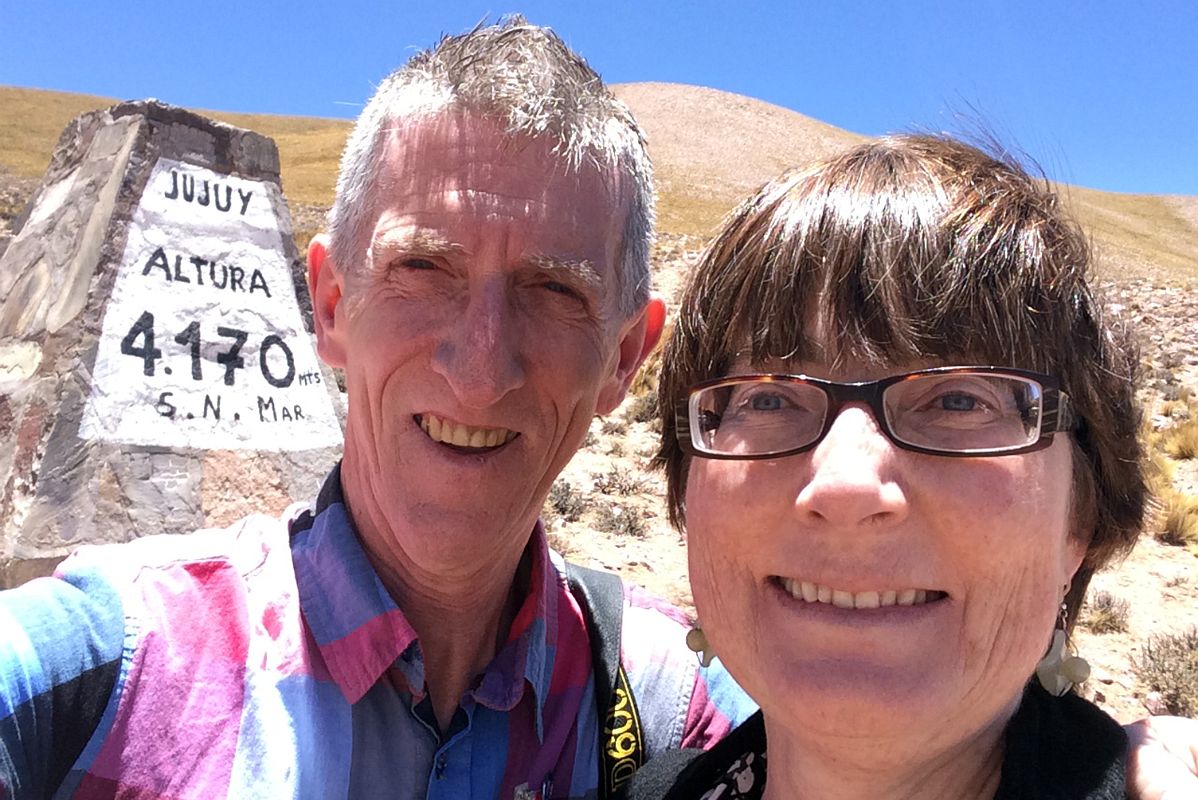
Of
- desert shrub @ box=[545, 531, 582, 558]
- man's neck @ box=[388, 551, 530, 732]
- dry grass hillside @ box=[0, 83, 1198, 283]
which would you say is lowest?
desert shrub @ box=[545, 531, 582, 558]

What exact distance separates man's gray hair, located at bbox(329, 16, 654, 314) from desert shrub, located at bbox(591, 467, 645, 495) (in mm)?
5833

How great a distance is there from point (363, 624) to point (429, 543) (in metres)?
0.20

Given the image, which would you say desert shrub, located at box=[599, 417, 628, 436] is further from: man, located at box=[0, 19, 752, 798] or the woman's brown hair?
the woman's brown hair

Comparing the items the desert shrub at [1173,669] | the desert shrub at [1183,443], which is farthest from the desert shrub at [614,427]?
the desert shrub at [1183,443]

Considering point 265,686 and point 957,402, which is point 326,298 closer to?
point 265,686

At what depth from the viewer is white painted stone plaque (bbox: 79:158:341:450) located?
3311 mm

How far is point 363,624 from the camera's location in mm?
1598

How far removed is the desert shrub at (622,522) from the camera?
6695mm

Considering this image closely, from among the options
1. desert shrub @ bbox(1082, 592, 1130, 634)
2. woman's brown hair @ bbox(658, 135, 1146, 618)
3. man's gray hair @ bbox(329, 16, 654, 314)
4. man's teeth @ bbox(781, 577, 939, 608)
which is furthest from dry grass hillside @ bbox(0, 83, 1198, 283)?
man's teeth @ bbox(781, 577, 939, 608)

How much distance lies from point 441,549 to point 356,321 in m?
0.53

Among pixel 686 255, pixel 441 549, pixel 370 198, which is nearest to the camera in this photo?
pixel 441 549

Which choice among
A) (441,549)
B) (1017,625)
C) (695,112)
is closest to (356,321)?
(441,549)

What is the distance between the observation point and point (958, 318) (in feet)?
3.80

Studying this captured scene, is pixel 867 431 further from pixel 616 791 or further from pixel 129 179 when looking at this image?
pixel 129 179
